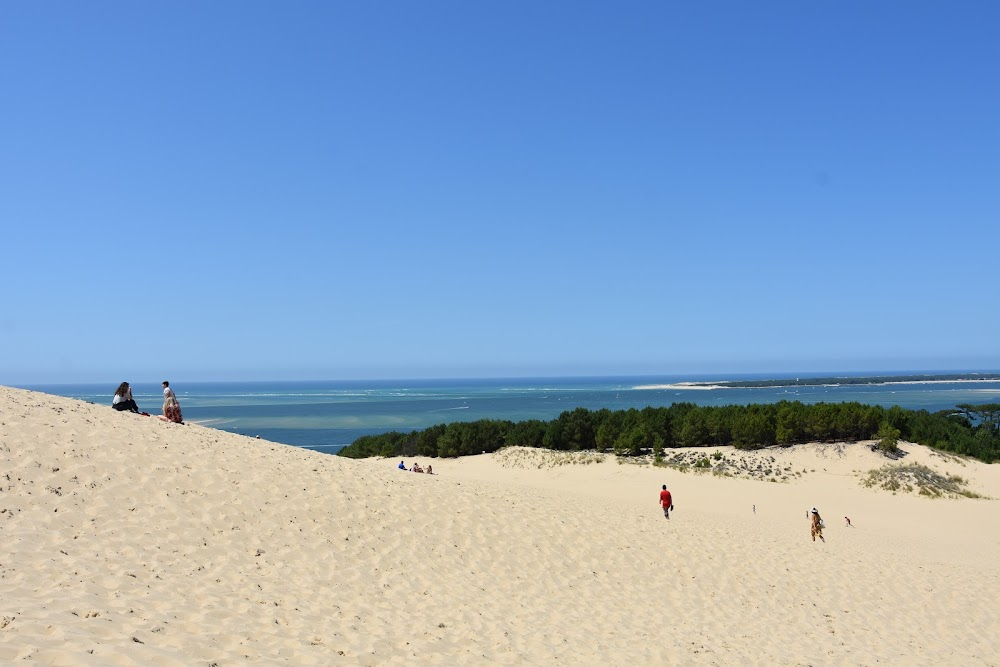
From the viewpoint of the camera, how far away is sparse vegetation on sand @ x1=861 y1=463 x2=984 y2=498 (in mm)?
34156

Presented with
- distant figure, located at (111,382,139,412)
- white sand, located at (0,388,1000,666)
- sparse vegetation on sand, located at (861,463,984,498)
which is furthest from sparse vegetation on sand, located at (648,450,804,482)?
distant figure, located at (111,382,139,412)

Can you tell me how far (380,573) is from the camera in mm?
11625

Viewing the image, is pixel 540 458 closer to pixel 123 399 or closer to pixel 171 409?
pixel 171 409

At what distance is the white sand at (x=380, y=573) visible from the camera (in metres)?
7.99

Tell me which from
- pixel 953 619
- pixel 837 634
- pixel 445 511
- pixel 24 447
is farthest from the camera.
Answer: pixel 445 511

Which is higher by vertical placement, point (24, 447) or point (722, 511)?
point (24, 447)

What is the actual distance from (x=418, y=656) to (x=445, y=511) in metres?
7.64

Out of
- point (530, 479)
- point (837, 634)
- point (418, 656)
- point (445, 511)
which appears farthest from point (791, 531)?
point (418, 656)

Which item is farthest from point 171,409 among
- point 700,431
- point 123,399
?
point 700,431

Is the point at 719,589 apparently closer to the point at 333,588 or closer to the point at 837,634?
the point at 837,634

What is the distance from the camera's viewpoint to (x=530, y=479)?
3778 centimetres

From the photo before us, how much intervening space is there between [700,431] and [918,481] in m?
12.9

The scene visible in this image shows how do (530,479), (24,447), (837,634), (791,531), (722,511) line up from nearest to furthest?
(837,634), (24,447), (791,531), (722,511), (530,479)

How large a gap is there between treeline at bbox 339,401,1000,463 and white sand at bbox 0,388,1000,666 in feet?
72.8
